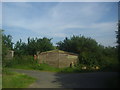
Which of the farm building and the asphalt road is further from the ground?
the farm building

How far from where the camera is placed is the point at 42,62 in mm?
30328

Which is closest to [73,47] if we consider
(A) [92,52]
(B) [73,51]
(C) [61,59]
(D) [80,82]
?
(B) [73,51]

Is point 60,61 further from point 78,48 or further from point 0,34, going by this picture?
point 0,34

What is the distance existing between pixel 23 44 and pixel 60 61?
635 inches

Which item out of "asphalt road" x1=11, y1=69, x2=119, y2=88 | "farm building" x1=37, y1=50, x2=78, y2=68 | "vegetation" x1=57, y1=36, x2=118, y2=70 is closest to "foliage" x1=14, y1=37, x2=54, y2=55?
"vegetation" x1=57, y1=36, x2=118, y2=70

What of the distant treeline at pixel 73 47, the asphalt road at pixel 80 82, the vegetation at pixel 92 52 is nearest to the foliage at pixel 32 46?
the distant treeline at pixel 73 47

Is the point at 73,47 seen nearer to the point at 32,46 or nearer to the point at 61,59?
the point at 61,59

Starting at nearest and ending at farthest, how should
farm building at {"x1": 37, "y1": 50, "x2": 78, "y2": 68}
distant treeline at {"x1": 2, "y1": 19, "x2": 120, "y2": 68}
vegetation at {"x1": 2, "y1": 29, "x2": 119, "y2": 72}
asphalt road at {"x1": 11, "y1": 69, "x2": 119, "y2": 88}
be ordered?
1. asphalt road at {"x1": 11, "y1": 69, "x2": 119, "y2": 88}
2. vegetation at {"x1": 2, "y1": 29, "x2": 119, "y2": 72}
3. distant treeline at {"x1": 2, "y1": 19, "x2": 120, "y2": 68}
4. farm building at {"x1": 37, "y1": 50, "x2": 78, "y2": 68}

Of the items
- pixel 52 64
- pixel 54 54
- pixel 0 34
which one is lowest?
pixel 52 64

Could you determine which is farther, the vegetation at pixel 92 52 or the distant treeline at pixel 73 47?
the distant treeline at pixel 73 47

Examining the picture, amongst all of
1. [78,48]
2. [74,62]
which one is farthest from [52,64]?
[78,48]

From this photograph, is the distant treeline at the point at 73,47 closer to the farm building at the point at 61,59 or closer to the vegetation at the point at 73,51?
the vegetation at the point at 73,51

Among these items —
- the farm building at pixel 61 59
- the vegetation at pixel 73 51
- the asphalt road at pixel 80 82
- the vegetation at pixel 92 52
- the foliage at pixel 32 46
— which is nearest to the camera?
the asphalt road at pixel 80 82

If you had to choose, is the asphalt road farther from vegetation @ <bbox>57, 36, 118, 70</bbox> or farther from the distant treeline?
the distant treeline
